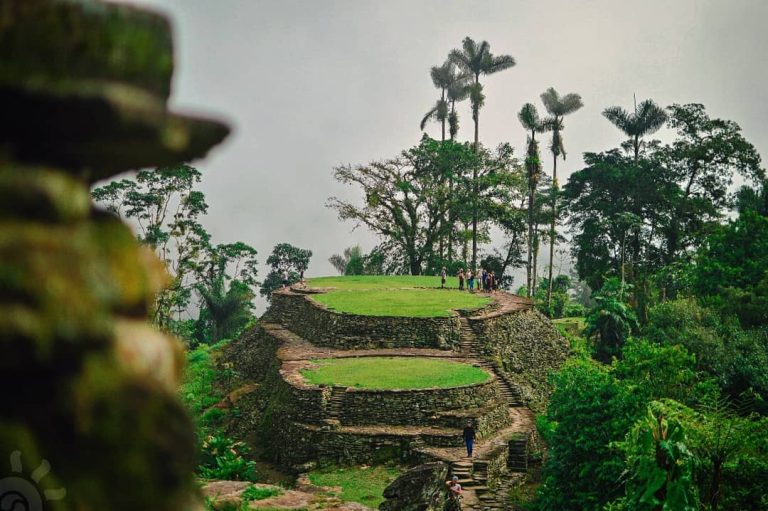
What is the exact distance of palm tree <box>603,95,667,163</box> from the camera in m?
44.3

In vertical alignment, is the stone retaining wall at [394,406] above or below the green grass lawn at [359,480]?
above

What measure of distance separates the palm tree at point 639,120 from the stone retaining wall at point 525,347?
1983 cm

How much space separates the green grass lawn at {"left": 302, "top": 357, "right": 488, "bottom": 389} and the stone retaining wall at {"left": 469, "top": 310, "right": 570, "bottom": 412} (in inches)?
111

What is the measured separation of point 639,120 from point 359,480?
34725mm

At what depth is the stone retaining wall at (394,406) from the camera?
752 inches

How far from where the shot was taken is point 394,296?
2956cm

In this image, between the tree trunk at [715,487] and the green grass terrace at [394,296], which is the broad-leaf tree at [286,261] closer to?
the green grass terrace at [394,296]

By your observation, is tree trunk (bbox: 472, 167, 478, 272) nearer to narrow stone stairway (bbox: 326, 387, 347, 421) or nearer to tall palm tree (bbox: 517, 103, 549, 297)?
tall palm tree (bbox: 517, 103, 549, 297)

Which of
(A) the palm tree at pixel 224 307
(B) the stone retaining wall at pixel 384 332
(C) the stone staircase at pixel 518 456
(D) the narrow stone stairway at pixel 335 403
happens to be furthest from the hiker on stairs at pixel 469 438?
(A) the palm tree at pixel 224 307

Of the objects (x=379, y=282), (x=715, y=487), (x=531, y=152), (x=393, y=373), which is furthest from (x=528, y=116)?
(x=715, y=487)

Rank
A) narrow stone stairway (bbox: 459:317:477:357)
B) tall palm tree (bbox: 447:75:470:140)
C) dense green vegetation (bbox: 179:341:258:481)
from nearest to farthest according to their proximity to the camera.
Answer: dense green vegetation (bbox: 179:341:258:481)
narrow stone stairway (bbox: 459:317:477:357)
tall palm tree (bbox: 447:75:470:140)

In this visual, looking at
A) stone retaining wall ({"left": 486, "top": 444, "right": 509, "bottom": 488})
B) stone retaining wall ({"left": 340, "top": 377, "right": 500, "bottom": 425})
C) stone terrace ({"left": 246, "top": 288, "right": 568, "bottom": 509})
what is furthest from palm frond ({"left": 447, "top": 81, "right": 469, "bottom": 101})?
stone retaining wall ({"left": 486, "top": 444, "right": 509, "bottom": 488})

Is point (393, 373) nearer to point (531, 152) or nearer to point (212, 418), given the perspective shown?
point (212, 418)

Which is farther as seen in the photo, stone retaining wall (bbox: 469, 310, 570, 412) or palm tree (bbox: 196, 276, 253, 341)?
palm tree (bbox: 196, 276, 253, 341)
